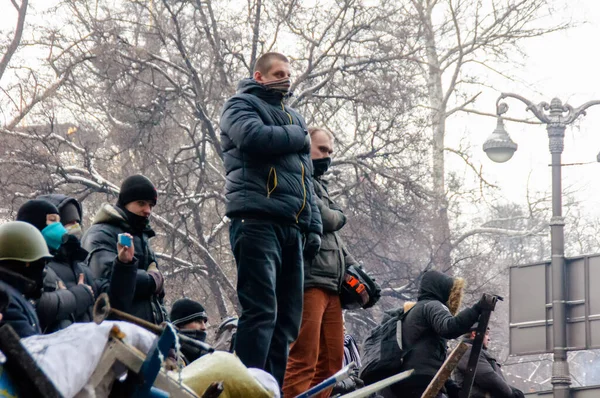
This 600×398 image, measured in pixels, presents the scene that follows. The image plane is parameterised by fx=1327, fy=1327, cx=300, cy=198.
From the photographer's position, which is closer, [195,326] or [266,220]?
[266,220]

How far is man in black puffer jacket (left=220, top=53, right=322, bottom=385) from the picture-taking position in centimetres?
673

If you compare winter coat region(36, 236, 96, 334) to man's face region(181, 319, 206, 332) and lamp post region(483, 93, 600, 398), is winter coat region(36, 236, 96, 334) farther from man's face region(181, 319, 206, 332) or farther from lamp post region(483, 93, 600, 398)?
lamp post region(483, 93, 600, 398)

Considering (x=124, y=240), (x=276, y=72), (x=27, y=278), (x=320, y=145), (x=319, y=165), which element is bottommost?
(x=27, y=278)

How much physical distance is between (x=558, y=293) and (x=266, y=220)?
35.1ft

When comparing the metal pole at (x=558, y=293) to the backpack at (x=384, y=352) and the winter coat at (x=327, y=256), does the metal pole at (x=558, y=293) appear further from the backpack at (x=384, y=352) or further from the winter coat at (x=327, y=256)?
the winter coat at (x=327, y=256)

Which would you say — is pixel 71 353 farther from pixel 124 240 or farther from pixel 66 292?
pixel 66 292

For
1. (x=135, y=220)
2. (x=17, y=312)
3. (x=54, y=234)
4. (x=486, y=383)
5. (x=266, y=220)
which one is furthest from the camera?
(x=486, y=383)

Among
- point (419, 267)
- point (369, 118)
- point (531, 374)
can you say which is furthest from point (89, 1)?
point (531, 374)

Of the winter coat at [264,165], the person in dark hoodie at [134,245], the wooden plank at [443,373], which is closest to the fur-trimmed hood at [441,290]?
the wooden plank at [443,373]

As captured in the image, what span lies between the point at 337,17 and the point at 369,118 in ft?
6.61

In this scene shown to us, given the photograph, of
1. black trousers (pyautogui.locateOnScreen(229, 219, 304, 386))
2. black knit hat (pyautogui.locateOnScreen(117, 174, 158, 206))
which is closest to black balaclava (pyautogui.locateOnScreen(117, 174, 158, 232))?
black knit hat (pyautogui.locateOnScreen(117, 174, 158, 206))

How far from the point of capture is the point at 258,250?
6816mm

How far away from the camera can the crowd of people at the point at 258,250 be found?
21.7 feet

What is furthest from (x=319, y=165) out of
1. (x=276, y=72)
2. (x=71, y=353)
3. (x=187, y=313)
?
(x=71, y=353)
